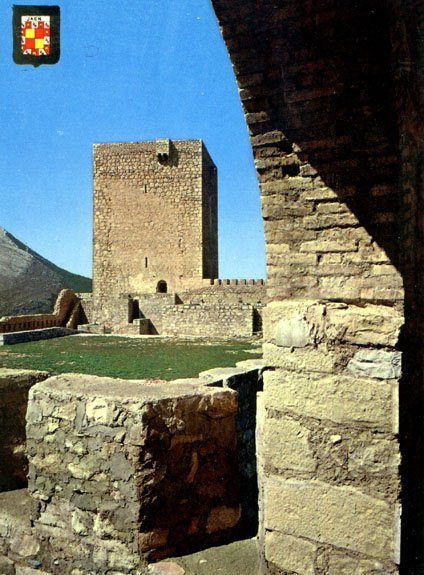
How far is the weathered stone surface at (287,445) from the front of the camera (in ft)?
8.00

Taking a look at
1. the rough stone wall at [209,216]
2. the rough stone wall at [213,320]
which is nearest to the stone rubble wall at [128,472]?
the rough stone wall at [213,320]

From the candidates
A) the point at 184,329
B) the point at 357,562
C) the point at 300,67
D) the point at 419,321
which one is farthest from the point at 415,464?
the point at 184,329

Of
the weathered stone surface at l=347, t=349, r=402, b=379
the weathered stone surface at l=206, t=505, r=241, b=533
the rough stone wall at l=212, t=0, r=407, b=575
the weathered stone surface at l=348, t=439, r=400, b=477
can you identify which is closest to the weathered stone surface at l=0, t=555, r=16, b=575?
the weathered stone surface at l=206, t=505, r=241, b=533

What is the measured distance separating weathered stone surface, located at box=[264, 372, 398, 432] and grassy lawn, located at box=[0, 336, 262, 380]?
411 cm

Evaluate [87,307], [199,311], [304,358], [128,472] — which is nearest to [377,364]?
[304,358]

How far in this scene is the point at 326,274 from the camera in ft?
8.00

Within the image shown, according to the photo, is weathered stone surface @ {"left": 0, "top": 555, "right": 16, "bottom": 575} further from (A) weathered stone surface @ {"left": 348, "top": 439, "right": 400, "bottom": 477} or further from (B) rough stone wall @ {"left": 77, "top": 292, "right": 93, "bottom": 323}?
(B) rough stone wall @ {"left": 77, "top": 292, "right": 93, "bottom": 323}

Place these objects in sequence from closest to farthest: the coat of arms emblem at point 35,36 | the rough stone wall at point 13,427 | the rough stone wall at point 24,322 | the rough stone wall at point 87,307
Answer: the coat of arms emblem at point 35,36
the rough stone wall at point 13,427
the rough stone wall at point 24,322
the rough stone wall at point 87,307

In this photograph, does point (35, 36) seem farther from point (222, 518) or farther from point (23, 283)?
point (23, 283)

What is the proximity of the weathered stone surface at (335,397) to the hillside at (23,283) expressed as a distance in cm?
2360

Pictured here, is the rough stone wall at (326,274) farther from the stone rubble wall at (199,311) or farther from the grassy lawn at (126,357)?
the stone rubble wall at (199,311)

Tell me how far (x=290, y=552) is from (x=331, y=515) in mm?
320

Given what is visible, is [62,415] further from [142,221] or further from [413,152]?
[142,221]

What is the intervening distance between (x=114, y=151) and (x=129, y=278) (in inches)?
270
